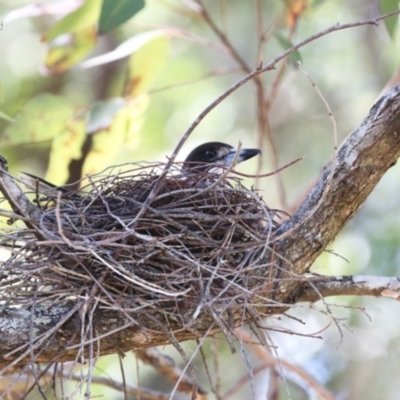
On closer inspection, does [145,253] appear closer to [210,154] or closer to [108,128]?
[210,154]

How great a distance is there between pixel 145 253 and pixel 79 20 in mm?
2230

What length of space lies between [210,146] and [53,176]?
912 mm

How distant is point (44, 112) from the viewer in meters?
4.75

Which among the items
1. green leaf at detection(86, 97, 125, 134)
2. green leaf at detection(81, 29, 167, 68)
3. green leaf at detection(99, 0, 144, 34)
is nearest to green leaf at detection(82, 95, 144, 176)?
green leaf at detection(86, 97, 125, 134)

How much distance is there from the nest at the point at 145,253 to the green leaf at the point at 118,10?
1102 millimetres

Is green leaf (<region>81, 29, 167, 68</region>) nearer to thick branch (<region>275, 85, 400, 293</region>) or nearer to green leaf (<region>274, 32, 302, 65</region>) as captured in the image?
green leaf (<region>274, 32, 302, 65</region>)

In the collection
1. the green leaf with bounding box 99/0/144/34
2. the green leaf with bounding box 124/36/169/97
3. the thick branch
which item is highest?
the green leaf with bounding box 124/36/169/97

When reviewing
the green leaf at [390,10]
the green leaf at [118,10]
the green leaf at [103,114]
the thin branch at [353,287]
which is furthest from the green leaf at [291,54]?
the thin branch at [353,287]

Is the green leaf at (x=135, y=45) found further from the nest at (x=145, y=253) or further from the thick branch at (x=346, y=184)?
the thick branch at (x=346, y=184)

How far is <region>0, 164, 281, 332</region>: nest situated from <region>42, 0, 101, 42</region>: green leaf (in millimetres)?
1556

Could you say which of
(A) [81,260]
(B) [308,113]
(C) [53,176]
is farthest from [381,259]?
(A) [81,260]

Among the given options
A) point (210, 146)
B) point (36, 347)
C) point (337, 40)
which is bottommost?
point (36, 347)

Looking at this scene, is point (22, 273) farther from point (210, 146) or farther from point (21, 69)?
point (21, 69)

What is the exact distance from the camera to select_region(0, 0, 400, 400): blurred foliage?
488cm
